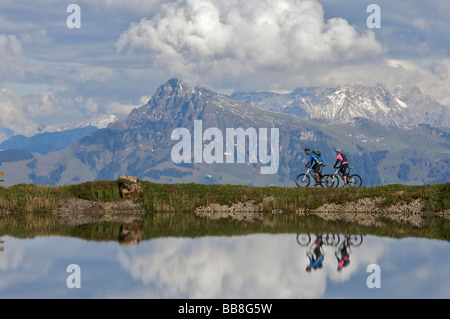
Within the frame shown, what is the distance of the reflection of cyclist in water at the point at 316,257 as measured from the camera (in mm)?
28891

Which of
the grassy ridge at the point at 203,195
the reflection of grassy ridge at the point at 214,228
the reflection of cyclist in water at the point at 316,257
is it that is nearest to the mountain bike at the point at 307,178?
the grassy ridge at the point at 203,195

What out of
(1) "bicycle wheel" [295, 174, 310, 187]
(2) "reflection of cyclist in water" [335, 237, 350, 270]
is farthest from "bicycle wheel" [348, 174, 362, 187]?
(2) "reflection of cyclist in water" [335, 237, 350, 270]

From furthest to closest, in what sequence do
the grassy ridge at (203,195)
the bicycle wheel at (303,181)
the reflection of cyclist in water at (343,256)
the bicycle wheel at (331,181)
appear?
the bicycle wheel at (303,181), the bicycle wheel at (331,181), the grassy ridge at (203,195), the reflection of cyclist in water at (343,256)

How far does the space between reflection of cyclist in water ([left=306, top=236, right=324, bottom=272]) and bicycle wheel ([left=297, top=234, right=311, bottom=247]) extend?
2.03ft

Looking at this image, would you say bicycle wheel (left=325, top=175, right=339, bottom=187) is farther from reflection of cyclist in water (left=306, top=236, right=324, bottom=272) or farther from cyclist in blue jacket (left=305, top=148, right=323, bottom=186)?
reflection of cyclist in water (left=306, top=236, right=324, bottom=272)

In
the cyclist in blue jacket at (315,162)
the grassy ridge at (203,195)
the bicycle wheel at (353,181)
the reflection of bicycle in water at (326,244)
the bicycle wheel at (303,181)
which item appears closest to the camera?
the reflection of bicycle in water at (326,244)

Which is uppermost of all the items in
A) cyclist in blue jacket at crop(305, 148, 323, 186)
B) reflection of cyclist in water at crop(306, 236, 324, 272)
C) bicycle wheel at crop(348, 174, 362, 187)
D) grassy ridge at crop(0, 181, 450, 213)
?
cyclist in blue jacket at crop(305, 148, 323, 186)

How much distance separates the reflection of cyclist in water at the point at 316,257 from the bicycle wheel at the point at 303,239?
24.4 inches

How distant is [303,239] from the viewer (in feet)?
125

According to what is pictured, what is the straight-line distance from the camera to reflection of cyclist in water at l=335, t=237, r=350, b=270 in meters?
29.5

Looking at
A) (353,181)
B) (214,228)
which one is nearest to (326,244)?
(214,228)

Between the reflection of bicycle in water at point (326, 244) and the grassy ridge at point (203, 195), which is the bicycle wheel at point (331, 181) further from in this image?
the reflection of bicycle in water at point (326, 244)
